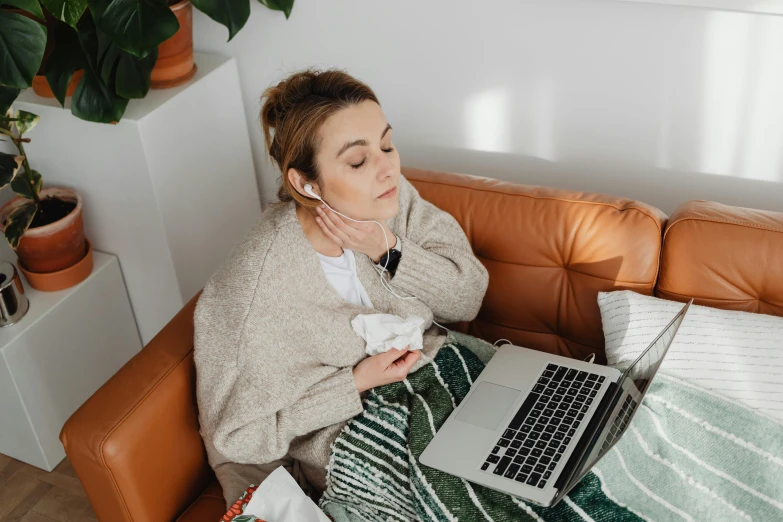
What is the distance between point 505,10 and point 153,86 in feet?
3.20

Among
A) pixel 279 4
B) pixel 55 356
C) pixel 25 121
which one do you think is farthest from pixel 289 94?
pixel 55 356

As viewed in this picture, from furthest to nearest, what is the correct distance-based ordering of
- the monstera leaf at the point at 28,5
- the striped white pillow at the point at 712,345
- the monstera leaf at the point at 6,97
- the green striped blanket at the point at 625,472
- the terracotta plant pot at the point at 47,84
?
the terracotta plant pot at the point at 47,84, the monstera leaf at the point at 6,97, the monstera leaf at the point at 28,5, the striped white pillow at the point at 712,345, the green striped blanket at the point at 625,472

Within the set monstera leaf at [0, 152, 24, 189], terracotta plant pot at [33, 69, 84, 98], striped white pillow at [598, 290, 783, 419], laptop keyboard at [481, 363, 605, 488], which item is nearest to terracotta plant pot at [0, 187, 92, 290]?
monstera leaf at [0, 152, 24, 189]

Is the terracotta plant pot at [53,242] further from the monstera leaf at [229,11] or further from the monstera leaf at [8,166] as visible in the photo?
the monstera leaf at [229,11]

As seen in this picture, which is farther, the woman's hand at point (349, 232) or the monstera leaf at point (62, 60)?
the monstera leaf at point (62, 60)

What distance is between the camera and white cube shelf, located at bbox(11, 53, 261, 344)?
215 cm

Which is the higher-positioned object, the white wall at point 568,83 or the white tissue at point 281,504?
the white wall at point 568,83

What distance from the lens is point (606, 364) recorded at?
1816 mm

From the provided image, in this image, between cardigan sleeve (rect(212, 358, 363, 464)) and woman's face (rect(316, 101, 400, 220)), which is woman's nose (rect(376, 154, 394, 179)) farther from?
cardigan sleeve (rect(212, 358, 363, 464))

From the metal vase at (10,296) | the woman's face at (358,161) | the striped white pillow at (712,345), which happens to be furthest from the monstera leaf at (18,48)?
the striped white pillow at (712,345)

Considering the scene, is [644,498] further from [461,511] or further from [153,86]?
[153,86]

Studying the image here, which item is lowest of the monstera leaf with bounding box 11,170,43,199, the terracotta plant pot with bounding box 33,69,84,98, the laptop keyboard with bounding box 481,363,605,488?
the laptop keyboard with bounding box 481,363,605,488

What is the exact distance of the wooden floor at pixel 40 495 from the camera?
7.06ft

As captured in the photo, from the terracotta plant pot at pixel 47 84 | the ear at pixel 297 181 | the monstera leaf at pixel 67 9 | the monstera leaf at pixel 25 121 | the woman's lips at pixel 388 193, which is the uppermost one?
the monstera leaf at pixel 67 9
